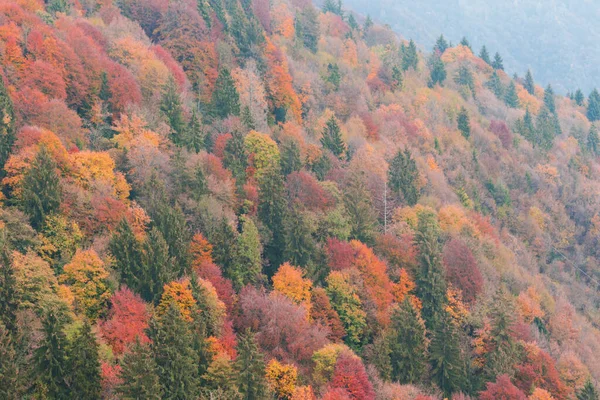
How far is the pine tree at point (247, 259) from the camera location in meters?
Result: 64.9

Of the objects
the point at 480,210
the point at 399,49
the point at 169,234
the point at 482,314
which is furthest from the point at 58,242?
the point at 399,49

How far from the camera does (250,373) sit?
48094mm

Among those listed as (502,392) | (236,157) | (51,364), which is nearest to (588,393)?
(502,392)

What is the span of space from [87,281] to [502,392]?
38.8m

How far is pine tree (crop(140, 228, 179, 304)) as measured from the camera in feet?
185

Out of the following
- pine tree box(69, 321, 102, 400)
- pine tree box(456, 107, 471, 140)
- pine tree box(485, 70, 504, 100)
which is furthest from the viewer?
pine tree box(485, 70, 504, 100)

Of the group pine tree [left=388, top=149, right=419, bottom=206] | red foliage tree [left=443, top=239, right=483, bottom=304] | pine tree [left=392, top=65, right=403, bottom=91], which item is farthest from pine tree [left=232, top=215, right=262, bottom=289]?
pine tree [left=392, top=65, right=403, bottom=91]

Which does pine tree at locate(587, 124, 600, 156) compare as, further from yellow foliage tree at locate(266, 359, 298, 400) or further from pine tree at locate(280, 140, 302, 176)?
yellow foliage tree at locate(266, 359, 298, 400)

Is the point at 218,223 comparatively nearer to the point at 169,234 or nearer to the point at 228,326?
the point at 169,234

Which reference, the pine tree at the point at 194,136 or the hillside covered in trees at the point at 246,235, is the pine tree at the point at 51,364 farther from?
the pine tree at the point at 194,136

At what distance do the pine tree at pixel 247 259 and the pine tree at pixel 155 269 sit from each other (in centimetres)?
805

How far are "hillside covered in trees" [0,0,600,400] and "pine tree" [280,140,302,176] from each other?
26cm

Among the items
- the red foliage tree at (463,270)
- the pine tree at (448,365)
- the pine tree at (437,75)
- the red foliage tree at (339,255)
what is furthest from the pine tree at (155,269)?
the pine tree at (437,75)

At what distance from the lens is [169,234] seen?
61.7 metres
